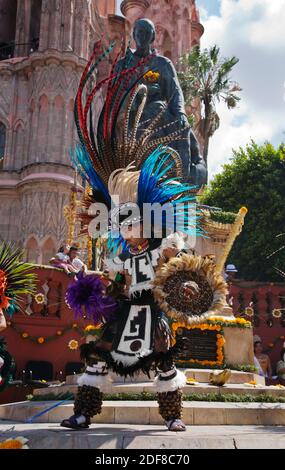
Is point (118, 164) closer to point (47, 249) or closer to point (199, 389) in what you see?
point (199, 389)

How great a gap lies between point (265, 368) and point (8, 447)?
968 cm

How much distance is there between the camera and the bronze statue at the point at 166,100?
32.1ft

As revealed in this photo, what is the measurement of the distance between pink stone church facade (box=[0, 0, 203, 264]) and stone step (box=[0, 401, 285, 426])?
65.2 ft

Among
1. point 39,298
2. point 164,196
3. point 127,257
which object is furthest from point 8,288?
point 39,298

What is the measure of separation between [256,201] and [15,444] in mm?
24249

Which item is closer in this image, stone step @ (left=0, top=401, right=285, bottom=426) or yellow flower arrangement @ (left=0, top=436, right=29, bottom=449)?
yellow flower arrangement @ (left=0, top=436, right=29, bottom=449)

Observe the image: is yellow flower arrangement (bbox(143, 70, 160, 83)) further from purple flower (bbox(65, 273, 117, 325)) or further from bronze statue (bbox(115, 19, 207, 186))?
purple flower (bbox(65, 273, 117, 325))

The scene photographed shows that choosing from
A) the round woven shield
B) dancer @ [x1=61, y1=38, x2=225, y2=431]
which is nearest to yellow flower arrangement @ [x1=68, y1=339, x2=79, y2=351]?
dancer @ [x1=61, y1=38, x2=225, y2=431]

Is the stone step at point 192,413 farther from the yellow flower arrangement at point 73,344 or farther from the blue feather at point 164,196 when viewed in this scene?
the yellow flower arrangement at point 73,344

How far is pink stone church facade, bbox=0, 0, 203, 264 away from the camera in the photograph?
86.6 feet

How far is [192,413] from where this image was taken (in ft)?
18.6

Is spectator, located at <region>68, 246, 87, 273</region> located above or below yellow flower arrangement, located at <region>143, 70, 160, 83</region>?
below

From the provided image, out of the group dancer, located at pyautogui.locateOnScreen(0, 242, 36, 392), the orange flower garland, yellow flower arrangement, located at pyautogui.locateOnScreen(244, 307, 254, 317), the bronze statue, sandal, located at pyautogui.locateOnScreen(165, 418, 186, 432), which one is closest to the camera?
sandal, located at pyautogui.locateOnScreen(165, 418, 186, 432)
